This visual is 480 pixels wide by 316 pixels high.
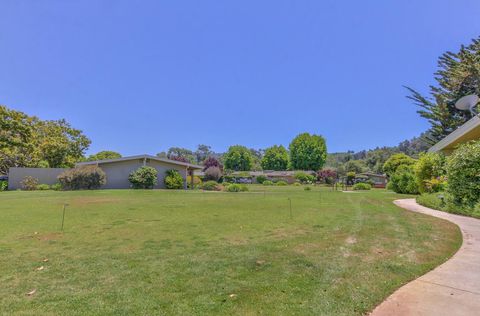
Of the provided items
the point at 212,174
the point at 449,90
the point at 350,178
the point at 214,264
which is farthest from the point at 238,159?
the point at 214,264

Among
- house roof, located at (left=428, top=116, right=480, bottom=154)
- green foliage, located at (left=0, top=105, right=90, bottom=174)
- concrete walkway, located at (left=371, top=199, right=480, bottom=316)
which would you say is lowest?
concrete walkway, located at (left=371, top=199, right=480, bottom=316)

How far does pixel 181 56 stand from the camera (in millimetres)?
19547

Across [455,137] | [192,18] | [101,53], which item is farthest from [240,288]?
[101,53]

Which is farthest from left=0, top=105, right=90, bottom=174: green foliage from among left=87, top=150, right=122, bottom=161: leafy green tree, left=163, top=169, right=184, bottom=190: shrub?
left=163, top=169, right=184, bottom=190: shrub

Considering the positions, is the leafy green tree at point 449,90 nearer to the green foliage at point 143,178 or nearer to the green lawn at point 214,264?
the green lawn at point 214,264

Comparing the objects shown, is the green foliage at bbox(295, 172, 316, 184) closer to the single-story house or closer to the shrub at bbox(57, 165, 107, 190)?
the single-story house

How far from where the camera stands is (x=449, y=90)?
25.3 m

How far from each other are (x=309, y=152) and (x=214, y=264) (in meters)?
65.7

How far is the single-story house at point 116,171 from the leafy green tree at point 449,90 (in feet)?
73.7

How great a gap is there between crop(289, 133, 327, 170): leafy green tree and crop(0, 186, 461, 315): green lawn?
199 feet

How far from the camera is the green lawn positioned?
10.9 feet

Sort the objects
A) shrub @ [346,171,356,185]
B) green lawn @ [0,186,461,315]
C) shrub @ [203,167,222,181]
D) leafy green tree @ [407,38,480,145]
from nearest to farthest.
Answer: green lawn @ [0,186,461,315]
leafy green tree @ [407,38,480,145]
shrub @ [346,171,356,185]
shrub @ [203,167,222,181]

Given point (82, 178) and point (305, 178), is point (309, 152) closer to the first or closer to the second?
point (305, 178)

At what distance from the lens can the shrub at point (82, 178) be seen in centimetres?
2389
